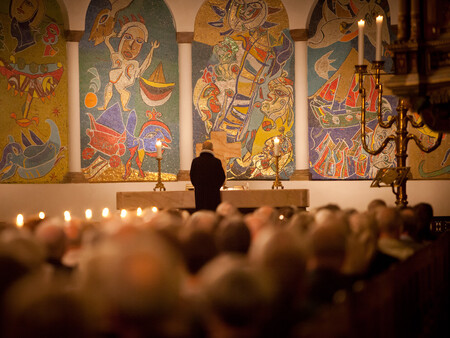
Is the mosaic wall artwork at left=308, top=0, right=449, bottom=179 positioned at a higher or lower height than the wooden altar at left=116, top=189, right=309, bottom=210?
higher

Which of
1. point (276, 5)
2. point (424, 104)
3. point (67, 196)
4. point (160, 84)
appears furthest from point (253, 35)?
point (424, 104)

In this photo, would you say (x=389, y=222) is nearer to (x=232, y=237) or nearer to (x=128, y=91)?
(x=232, y=237)

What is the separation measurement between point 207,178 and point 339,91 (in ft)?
12.0

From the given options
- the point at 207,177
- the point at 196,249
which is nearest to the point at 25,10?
the point at 207,177

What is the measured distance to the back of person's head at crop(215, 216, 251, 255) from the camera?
62.7 inches

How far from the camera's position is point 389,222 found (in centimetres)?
211

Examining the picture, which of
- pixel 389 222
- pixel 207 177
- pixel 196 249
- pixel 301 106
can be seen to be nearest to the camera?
pixel 196 249

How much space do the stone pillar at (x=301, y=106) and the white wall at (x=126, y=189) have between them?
17 cm

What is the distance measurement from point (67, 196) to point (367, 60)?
17.7 ft

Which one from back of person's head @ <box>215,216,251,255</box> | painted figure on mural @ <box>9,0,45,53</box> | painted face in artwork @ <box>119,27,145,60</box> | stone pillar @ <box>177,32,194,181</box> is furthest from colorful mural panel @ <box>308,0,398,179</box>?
back of person's head @ <box>215,216,251,255</box>

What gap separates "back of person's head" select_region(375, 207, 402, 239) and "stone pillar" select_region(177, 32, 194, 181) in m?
7.93

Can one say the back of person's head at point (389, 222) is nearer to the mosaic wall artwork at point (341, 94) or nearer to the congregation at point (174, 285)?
the congregation at point (174, 285)

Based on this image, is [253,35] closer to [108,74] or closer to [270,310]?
[108,74]

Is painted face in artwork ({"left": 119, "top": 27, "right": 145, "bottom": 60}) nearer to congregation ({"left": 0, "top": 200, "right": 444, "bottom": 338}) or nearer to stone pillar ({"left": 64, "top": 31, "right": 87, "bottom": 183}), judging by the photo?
stone pillar ({"left": 64, "top": 31, "right": 87, "bottom": 183})
